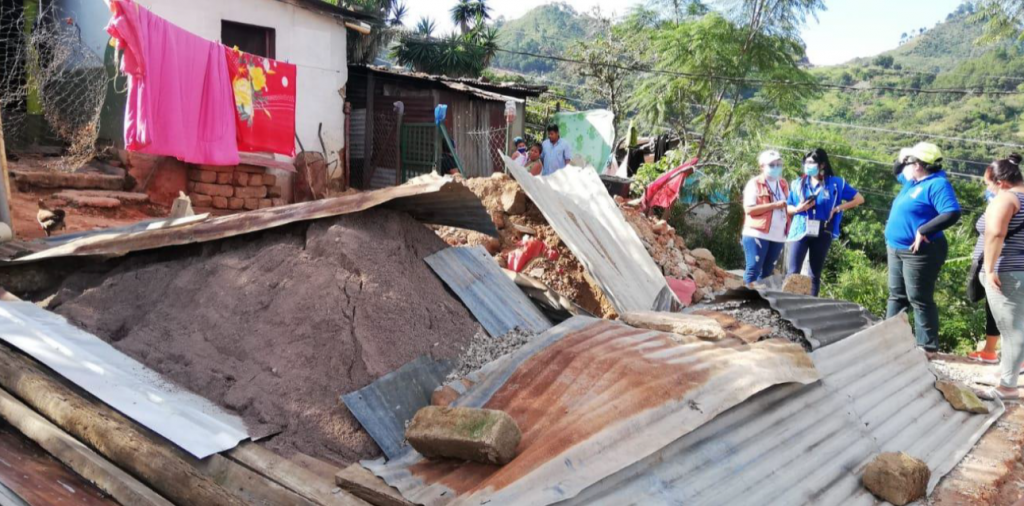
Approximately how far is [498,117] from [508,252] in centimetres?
829

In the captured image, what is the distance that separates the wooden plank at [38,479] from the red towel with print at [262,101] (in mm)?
5860

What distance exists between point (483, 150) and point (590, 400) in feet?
36.4

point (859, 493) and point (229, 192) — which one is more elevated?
point (229, 192)

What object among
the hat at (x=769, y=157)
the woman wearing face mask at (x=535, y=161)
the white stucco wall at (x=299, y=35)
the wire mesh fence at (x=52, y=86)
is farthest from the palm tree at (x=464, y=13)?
the hat at (x=769, y=157)

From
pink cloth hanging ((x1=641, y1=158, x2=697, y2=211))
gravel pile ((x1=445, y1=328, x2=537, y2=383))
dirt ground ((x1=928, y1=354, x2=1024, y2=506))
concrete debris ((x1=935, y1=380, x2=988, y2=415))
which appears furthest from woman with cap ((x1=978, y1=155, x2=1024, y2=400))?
pink cloth hanging ((x1=641, y1=158, x2=697, y2=211))

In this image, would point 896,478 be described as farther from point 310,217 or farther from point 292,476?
point 310,217

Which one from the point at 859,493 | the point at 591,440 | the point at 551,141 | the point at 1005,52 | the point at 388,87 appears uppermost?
the point at 1005,52

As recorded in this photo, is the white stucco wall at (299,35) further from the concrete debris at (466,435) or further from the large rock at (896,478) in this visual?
the large rock at (896,478)

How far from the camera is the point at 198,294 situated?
348 cm

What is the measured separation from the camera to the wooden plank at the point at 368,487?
217 cm

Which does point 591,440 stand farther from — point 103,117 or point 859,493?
point 103,117

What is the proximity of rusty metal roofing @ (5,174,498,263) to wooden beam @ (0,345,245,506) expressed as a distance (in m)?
0.99

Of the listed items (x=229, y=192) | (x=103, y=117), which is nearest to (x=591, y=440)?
(x=229, y=192)

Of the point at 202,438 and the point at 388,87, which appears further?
the point at 388,87
